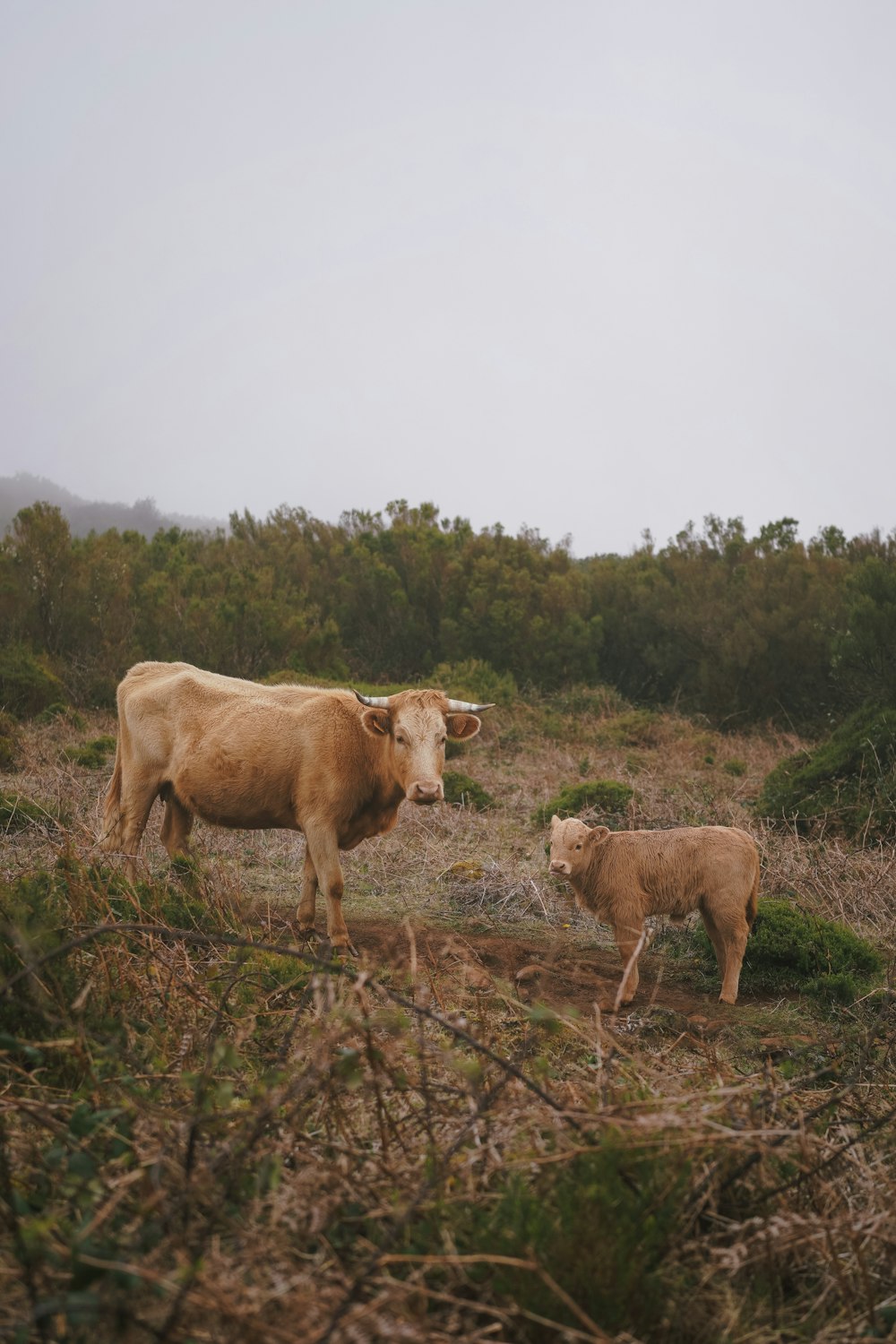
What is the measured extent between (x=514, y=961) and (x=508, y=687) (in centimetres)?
1269

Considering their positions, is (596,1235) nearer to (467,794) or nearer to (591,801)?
(591,801)

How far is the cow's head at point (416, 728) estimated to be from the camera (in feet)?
18.9

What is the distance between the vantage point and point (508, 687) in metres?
18.7

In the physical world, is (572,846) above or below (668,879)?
above

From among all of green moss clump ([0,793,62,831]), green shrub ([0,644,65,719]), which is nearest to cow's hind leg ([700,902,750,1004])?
green moss clump ([0,793,62,831])

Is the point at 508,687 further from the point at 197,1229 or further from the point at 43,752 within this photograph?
the point at 197,1229

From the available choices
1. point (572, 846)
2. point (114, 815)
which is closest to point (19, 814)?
point (114, 815)

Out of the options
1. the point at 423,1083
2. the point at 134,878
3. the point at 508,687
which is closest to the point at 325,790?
the point at 134,878

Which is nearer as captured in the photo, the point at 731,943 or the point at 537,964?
the point at 537,964

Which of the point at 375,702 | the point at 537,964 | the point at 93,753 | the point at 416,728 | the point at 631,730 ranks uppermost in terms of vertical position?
the point at 375,702

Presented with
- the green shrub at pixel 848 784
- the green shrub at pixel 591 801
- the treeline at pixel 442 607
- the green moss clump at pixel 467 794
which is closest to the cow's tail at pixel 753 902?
the green shrub at pixel 848 784

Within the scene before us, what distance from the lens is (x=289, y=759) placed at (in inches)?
253

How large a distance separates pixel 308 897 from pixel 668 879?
2443 millimetres

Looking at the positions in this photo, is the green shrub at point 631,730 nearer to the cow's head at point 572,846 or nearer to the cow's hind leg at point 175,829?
the cow's hind leg at point 175,829
